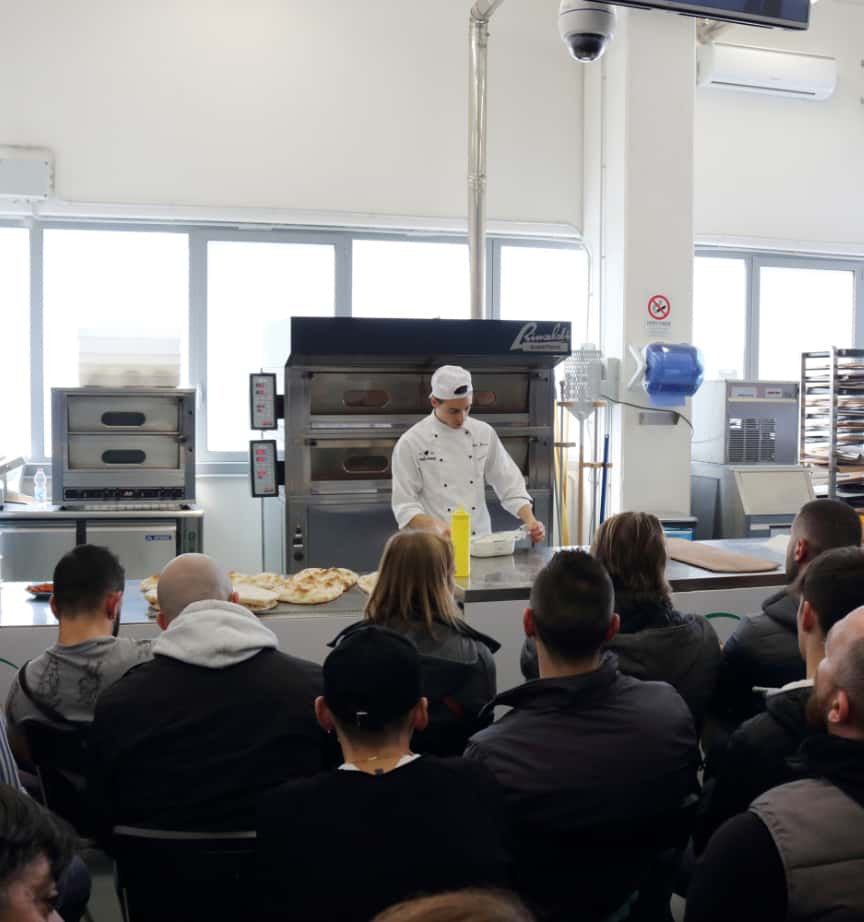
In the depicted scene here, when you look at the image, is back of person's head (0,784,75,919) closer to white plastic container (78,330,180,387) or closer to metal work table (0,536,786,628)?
metal work table (0,536,786,628)

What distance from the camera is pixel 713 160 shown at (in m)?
6.59

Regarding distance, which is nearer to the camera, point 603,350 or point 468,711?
point 468,711

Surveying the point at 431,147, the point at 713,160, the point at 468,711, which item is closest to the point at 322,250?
the point at 431,147

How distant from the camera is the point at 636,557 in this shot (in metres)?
Answer: 2.37

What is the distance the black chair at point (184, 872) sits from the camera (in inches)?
59.1

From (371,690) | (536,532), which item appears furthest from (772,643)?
(536,532)

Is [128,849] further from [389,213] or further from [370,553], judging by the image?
[389,213]

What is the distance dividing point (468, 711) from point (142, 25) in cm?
519

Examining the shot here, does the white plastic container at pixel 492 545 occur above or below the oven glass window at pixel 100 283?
below

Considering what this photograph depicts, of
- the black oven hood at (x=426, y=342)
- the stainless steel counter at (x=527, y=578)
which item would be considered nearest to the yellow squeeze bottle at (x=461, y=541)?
the stainless steel counter at (x=527, y=578)

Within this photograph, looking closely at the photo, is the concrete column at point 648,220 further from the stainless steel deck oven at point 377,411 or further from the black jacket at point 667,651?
the black jacket at point 667,651

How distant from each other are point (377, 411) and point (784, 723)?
11.2ft

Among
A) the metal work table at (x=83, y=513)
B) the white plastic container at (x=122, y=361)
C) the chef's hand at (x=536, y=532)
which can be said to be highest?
the white plastic container at (x=122, y=361)

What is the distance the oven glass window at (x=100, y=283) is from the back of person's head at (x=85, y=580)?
3.68m
